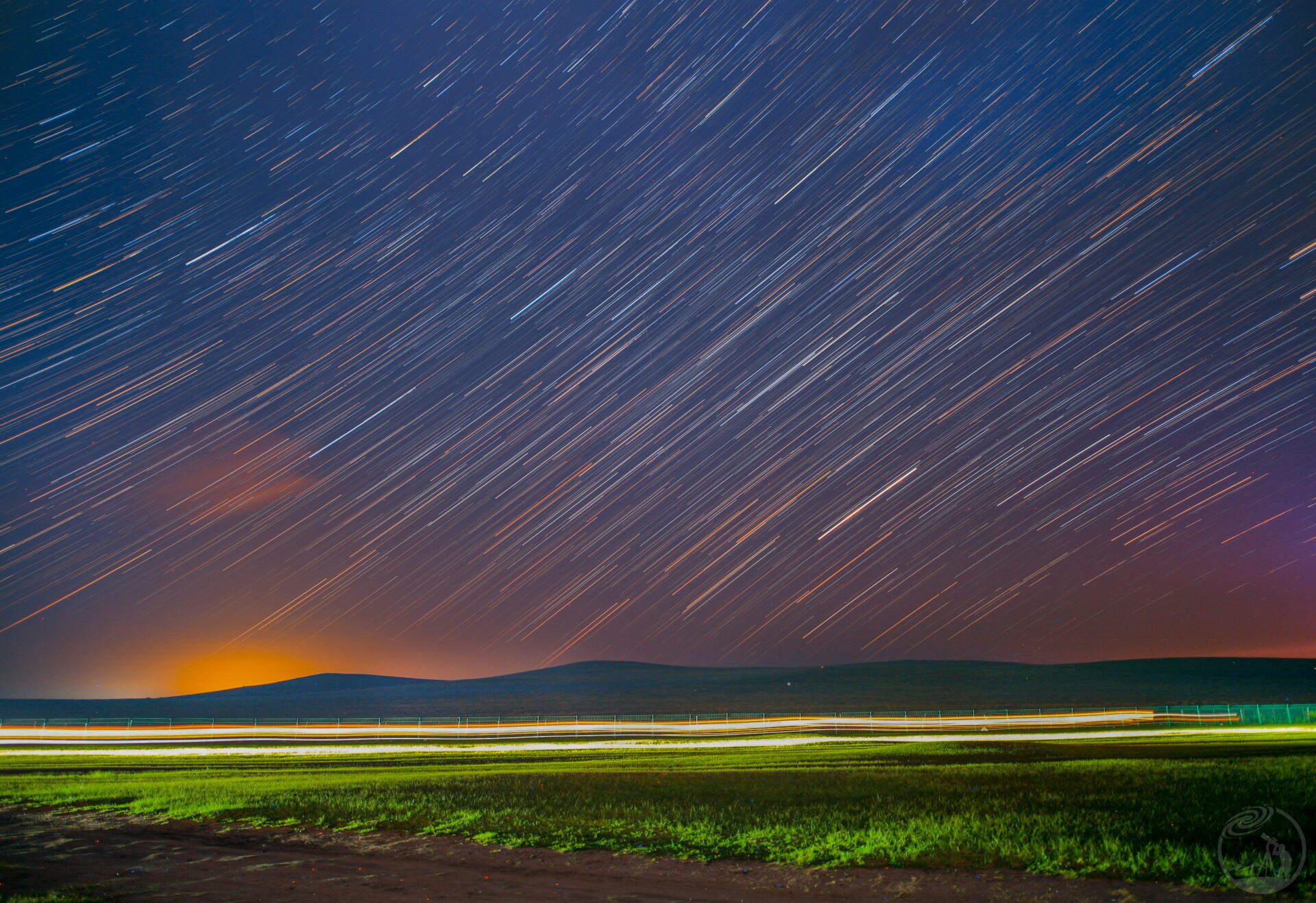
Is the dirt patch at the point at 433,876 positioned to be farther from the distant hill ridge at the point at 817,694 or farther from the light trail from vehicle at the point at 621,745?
the distant hill ridge at the point at 817,694

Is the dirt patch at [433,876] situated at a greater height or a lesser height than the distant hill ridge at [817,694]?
greater

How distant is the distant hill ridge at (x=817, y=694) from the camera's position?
464 feet

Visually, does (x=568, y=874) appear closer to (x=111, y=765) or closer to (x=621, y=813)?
(x=621, y=813)

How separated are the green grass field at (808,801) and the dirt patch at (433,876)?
655 mm

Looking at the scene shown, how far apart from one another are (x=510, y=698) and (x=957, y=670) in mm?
97987

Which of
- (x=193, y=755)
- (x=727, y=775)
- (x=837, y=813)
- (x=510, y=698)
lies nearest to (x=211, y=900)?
(x=837, y=813)

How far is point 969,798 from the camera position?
706 inches

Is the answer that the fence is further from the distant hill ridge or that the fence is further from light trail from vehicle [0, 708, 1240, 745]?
the distant hill ridge

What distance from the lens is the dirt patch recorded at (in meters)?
11.0

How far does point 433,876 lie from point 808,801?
9.16m

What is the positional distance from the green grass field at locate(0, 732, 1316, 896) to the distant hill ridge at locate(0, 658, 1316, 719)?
106 m

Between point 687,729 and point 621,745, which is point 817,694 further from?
point 621,745

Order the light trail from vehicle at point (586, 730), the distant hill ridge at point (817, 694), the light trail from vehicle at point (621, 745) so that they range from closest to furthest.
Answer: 1. the light trail from vehicle at point (621, 745)
2. the light trail from vehicle at point (586, 730)
3. the distant hill ridge at point (817, 694)

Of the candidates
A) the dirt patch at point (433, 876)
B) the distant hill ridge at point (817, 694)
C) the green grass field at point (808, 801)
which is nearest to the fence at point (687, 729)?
the green grass field at point (808, 801)
